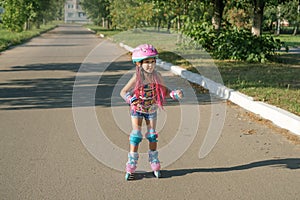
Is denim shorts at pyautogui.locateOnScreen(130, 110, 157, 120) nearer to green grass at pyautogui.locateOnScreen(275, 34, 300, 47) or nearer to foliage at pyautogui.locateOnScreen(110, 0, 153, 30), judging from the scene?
foliage at pyautogui.locateOnScreen(110, 0, 153, 30)

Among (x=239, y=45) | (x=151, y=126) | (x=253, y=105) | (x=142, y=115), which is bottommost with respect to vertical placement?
(x=253, y=105)

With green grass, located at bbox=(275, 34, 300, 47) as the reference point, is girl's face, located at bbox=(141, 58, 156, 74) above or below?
above

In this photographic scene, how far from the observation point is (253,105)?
8250mm

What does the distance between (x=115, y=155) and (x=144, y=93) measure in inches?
50.5

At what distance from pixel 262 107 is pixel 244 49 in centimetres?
810

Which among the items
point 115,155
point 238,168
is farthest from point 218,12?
point 238,168

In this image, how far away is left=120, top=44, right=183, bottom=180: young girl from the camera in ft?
15.0

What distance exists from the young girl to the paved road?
37 cm

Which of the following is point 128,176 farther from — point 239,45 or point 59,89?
point 239,45

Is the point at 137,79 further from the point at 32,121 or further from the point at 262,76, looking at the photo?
the point at 262,76

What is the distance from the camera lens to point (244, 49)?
51.3ft

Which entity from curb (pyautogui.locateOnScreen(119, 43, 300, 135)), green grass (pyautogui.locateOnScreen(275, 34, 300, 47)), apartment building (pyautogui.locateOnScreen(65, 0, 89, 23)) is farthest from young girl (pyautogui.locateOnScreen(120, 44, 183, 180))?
apartment building (pyautogui.locateOnScreen(65, 0, 89, 23))

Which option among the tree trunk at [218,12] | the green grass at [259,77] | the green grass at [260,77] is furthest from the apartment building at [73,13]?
the green grass at [260,77]

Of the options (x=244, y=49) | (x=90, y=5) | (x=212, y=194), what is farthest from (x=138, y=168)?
(x=90, y=5)
